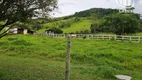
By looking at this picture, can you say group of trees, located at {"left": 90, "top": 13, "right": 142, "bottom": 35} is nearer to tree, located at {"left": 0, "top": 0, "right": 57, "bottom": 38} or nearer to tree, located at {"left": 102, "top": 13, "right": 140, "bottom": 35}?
tree, located at {"left": 102, "top": 13, "right": 140, "bottom": 35}

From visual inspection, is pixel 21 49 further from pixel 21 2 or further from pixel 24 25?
pixel 21 2

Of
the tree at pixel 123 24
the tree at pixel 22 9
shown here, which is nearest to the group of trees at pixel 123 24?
the tree at pixel 123 24

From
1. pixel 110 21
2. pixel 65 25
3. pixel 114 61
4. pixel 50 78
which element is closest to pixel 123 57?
pixel 114 61

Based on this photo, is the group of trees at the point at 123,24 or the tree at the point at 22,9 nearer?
the tree at the point at 22,9

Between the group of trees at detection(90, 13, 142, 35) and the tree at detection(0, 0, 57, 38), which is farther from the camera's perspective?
the group of trees at detection(90, 13, 142, 35)

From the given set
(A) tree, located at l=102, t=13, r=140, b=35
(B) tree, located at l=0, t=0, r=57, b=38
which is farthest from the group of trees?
(B) tree, located at l=0, t=0, r=57, b=38

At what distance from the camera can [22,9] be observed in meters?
8.84

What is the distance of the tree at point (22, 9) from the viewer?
340 inches

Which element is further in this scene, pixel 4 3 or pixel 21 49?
pixel 21 49

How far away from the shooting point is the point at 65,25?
75.8 metres

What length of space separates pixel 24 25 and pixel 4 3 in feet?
5.73

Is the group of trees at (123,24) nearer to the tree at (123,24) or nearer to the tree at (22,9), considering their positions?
the tree at (123,24)

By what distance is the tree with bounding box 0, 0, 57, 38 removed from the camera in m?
8.64

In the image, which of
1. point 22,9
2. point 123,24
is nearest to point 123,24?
point 123,24
